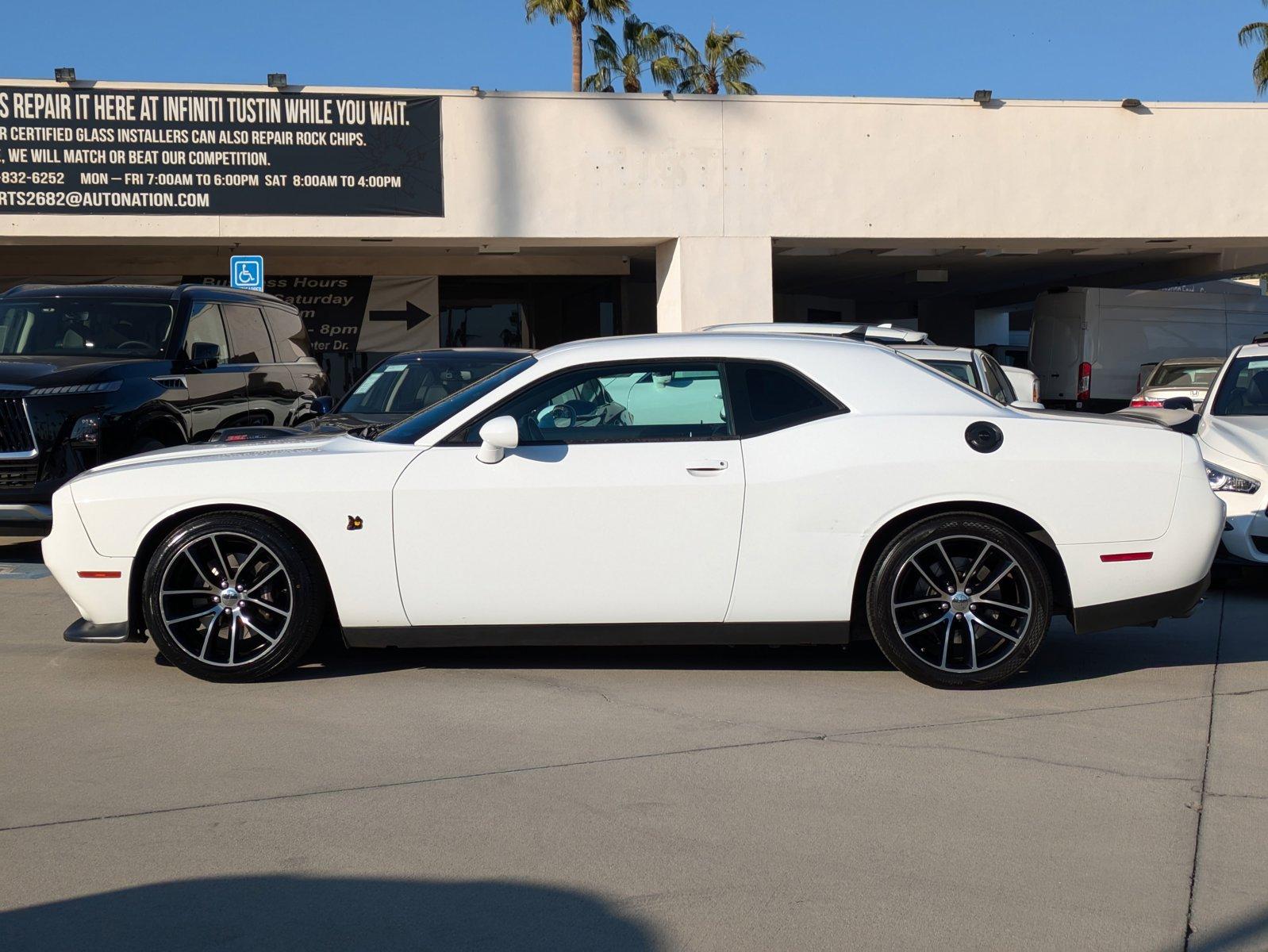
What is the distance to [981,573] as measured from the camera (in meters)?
5.53

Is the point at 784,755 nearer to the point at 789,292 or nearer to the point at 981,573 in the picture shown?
the point at 981,573

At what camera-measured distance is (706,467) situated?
545 centimetres

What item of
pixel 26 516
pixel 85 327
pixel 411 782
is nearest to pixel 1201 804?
pixel 411 782

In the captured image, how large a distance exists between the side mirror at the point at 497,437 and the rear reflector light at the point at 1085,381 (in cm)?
1944

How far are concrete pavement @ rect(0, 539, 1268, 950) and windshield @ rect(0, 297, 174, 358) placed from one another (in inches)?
177

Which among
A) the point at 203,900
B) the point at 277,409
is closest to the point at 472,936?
the point at 203,900

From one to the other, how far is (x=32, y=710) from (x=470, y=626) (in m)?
1.76

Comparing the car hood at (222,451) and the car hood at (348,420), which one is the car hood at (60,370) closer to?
the car hood at (348,420)

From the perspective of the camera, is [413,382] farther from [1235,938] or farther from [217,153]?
[217,153]

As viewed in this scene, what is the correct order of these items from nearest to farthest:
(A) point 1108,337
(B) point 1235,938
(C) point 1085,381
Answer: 1. (B) point 1235,938
2. (C) point 1085,381
3. (A) point 1108,337

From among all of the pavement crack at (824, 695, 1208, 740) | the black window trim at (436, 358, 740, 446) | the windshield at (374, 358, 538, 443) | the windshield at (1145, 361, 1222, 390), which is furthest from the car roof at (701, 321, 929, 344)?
the windshield at (1145, 361, 1222, 390)

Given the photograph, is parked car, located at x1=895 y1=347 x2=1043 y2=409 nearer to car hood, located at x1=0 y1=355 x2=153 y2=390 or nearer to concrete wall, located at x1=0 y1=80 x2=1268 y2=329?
car hood, located at x1=0 y1=355 x2=153 y2=390

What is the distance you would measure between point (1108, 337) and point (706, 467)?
19832 millimetres

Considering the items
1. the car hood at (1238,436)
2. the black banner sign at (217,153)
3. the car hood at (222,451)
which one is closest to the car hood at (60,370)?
the car hood at (222,451)
